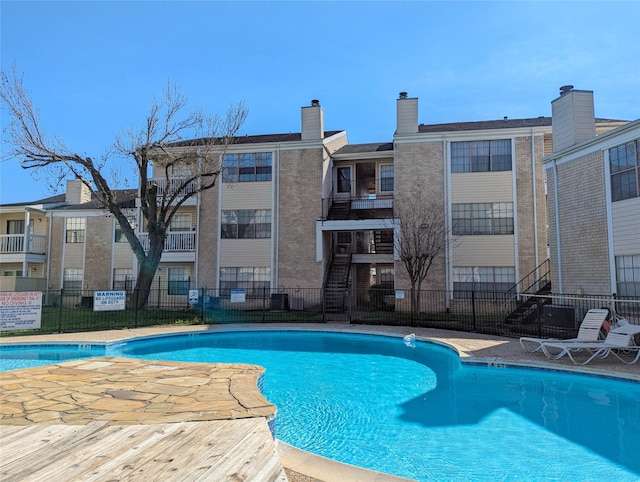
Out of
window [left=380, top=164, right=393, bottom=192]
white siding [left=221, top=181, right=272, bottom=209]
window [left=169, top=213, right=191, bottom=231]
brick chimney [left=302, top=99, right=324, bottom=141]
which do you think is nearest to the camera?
brick chimney [left=302, top=99, right=324, bottom=141]

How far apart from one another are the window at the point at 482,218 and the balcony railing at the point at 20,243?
25141mm

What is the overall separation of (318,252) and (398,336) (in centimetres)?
835

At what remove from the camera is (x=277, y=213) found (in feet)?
77.3

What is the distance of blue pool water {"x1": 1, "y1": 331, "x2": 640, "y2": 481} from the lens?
210 inches

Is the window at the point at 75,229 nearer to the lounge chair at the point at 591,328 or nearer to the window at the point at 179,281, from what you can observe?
the window at the point at 179,281

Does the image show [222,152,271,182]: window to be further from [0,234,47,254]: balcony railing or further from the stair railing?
the stair railing

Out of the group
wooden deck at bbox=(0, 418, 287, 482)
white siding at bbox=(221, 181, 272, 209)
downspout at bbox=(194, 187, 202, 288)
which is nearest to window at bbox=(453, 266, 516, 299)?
white siding at bbox=(221, 181, 272, 209)

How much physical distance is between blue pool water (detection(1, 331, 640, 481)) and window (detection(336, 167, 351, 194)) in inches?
590

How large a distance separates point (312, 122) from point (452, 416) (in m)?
19.4

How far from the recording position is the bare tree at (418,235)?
2002 centimetres

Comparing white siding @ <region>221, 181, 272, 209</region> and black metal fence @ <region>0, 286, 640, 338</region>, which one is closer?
black metal fence @ <region>0, 286, 640, 338</region>

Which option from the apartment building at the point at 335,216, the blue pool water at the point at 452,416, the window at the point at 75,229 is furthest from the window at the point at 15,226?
the blue pool water at the point at 452,416

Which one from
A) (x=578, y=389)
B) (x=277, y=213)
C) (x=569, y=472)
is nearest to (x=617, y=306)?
(x=578, y=389)

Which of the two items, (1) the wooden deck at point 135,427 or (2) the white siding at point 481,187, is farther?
(2) the white siding at point 481,187
